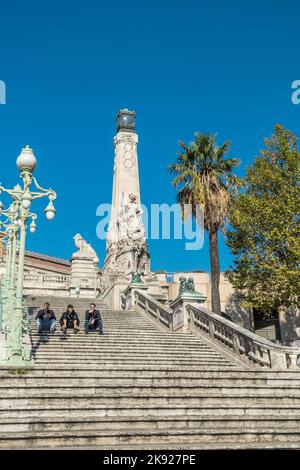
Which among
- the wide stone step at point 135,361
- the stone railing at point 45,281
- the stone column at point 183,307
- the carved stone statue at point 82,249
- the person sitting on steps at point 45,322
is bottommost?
the wide stone step at point 135,361

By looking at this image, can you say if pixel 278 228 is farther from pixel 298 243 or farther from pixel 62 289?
pixel 62 289

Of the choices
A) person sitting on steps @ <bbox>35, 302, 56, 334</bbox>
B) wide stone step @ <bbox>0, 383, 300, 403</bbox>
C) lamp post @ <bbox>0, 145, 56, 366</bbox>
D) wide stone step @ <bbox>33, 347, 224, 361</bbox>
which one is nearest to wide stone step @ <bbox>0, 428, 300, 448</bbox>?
wide stone step @ <bbox>0, 383, 300, 403</bbox>

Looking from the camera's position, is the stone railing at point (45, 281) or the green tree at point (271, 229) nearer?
the green tree at point (271, 229)

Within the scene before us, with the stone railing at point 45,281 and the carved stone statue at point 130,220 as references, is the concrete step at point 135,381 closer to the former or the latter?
the carved stone statue at point 130,220

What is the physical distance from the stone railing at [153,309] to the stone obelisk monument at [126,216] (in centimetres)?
698

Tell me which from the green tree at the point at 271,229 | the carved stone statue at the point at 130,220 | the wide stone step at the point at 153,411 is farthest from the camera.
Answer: the carved stone statue at the point at 130,220

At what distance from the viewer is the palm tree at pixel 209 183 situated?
24.7 meters

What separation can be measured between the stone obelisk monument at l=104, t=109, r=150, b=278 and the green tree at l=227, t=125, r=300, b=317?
29.1ft

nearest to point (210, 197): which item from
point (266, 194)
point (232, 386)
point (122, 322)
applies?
point (266, 194)

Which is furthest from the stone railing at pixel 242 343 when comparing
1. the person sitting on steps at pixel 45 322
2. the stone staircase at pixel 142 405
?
the person sitting on steps at pixel 45 322

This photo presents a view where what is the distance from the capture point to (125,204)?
3434cm

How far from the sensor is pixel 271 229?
22.7 metres

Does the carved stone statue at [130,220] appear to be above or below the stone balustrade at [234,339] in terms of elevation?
above
